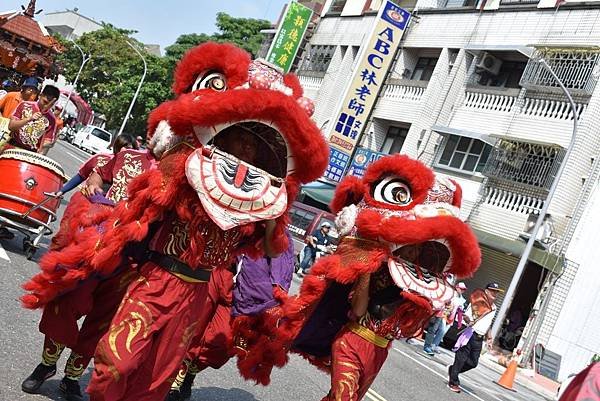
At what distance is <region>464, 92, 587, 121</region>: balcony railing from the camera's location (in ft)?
73.2

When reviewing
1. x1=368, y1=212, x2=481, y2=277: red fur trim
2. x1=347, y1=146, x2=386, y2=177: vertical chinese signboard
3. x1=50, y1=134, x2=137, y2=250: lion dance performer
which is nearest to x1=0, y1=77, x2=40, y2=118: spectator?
x1=50, y1=134, x2=137, y2=250: lion dance performer

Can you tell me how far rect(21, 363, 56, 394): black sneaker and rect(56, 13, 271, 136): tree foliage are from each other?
143 feet

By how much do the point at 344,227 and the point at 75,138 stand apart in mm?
39986

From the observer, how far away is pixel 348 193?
5.38 m

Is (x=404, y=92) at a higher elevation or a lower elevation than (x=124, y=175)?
higher

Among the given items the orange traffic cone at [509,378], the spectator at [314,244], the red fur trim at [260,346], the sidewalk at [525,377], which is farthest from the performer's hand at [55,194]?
the spectator at [314,244]

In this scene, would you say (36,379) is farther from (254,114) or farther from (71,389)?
(254,114)

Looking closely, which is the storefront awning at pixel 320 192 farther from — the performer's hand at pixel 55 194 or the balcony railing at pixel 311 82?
the performer's hand at pixel 55 194

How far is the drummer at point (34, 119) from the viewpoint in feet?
27.0

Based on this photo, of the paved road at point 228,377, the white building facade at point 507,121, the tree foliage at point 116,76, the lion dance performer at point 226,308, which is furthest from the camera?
the tree foliage at point 116,76

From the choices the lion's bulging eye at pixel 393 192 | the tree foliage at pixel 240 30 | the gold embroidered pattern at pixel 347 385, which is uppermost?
the tree foliage at pixel 240 30

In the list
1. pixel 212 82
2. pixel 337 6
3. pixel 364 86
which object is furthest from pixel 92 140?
pixel 212 82

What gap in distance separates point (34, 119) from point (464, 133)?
60.0 ft

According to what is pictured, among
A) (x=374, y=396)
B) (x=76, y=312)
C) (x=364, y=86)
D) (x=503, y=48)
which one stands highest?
(x=503, y=48)
